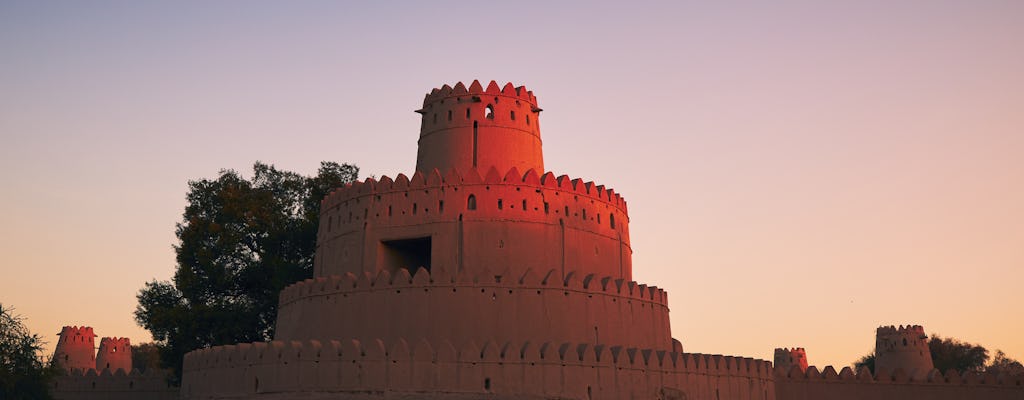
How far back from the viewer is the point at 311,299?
30.1m

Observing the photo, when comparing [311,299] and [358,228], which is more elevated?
[358,228]

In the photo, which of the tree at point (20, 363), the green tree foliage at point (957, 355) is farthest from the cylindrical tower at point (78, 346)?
the green tree foliage at point (957, 355)

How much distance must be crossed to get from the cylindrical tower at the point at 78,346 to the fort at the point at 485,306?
34223 mm

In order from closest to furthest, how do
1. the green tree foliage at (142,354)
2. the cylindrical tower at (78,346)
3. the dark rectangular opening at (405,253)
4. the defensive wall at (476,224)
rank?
the defensive wall at (476,224)
the dark rectangular opening at (405,253)
the cylindrical tower at (78,346)
the green tree foliage at (142,354)

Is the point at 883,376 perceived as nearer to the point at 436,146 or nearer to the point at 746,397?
the point at 746,397

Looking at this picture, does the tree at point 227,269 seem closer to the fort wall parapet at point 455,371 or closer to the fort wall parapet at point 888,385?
the fort wall parapet at point 455,371

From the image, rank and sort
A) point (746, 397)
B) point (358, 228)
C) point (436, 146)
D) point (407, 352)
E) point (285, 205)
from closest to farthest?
point (407, 352)
point (746, 397)
point (358, 228)
point (436, 146)
point (285, 205)

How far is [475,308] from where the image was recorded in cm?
2781

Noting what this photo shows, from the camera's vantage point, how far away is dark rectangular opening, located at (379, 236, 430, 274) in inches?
1220

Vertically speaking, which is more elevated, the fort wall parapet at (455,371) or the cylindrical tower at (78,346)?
the cylindrical tower at (78,346)

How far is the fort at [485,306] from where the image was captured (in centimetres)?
2511

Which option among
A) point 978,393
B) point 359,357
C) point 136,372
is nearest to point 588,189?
point 359,357

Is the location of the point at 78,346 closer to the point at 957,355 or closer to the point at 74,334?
the point at 74,334

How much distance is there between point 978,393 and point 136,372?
108ft
